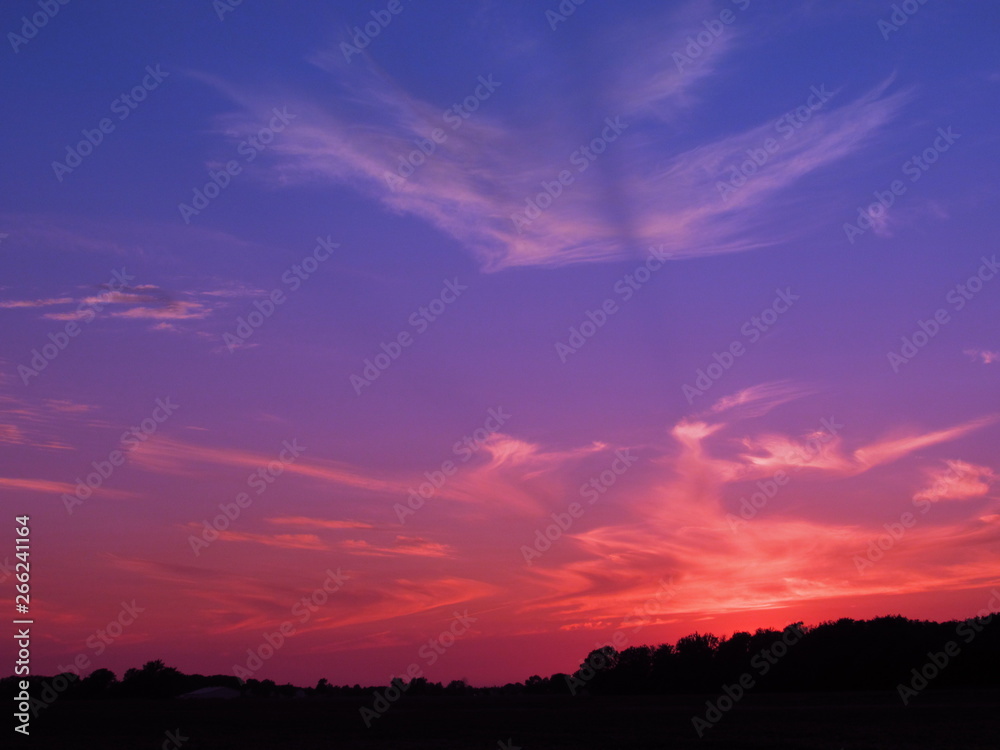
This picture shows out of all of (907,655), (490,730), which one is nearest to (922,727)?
(490,730)

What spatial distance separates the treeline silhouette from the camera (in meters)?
79.4

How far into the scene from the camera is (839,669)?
87125 millimetres

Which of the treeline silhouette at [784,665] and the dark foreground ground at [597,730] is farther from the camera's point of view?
the treeline silhouette at [784,665]

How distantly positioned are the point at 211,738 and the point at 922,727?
3168 centimetres

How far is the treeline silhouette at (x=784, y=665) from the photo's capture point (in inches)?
3127

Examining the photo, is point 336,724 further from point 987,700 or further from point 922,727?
point 987,700
